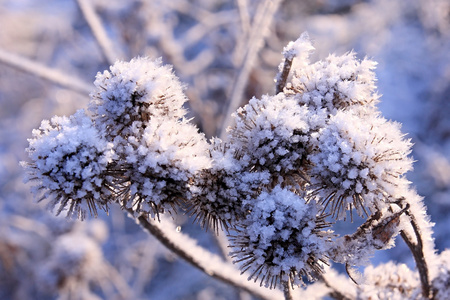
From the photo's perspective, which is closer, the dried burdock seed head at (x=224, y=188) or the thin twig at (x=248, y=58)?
the dried burdock seed head at (x=224, y=188)

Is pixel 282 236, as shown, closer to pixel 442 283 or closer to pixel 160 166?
pixel 160 166

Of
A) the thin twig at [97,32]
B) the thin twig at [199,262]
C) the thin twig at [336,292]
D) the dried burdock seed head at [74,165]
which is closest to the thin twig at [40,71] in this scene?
the thin twig at [97,32]

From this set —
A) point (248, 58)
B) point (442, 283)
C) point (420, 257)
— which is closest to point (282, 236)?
point (420, 257)

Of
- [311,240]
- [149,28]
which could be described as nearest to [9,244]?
[149,28]

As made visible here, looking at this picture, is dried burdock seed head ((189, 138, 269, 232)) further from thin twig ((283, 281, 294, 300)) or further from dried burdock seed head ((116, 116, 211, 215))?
thin twig ((283, 281, 294, 300))

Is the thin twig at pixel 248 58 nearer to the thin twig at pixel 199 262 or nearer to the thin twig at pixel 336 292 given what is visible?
the thin twig at pixel 199 262

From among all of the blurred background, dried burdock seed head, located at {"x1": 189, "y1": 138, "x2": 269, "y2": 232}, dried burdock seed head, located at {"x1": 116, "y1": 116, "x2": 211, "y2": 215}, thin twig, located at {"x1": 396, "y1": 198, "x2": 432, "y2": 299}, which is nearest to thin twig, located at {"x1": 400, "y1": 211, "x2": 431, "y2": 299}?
thin twig, located at {"x1": 396, "y1": 198, "x2": 432, "y2": 299}

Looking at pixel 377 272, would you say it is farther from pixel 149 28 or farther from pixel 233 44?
pixel 233 44
